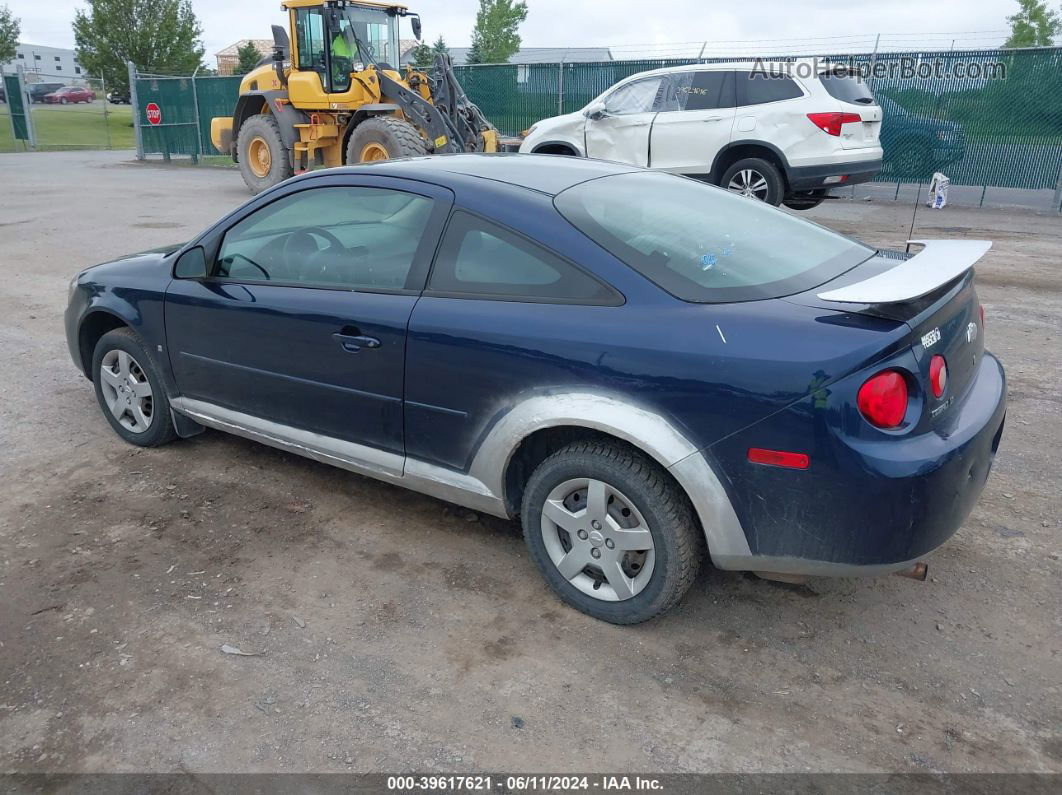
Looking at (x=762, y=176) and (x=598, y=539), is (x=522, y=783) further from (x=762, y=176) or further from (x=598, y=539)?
(x=762, y=176)

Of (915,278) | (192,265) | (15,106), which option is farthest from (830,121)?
(15,106)

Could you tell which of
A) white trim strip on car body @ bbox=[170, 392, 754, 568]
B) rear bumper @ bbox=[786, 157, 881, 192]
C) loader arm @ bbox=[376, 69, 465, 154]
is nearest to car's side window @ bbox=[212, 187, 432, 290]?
white trim strip on car body @ bbox=[170, 392, 754, 568]

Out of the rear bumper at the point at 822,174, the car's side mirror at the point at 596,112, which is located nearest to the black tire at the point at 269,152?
the car's side mirror at the point at 596,112

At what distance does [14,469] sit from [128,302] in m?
1.01

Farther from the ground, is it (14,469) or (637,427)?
(637,427)

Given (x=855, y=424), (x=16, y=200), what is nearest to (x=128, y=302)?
(x=855, y=424)

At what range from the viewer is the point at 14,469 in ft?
14.3

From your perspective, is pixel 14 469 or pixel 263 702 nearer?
pixel 263 702

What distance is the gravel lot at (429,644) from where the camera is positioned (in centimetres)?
254

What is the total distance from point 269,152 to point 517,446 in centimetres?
1384

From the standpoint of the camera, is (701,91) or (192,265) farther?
(701,91)

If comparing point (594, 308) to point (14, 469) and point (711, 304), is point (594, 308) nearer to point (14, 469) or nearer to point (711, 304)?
point (711, 304)

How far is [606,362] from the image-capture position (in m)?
2.87

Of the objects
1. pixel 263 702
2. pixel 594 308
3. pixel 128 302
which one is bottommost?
pixel 263 702
